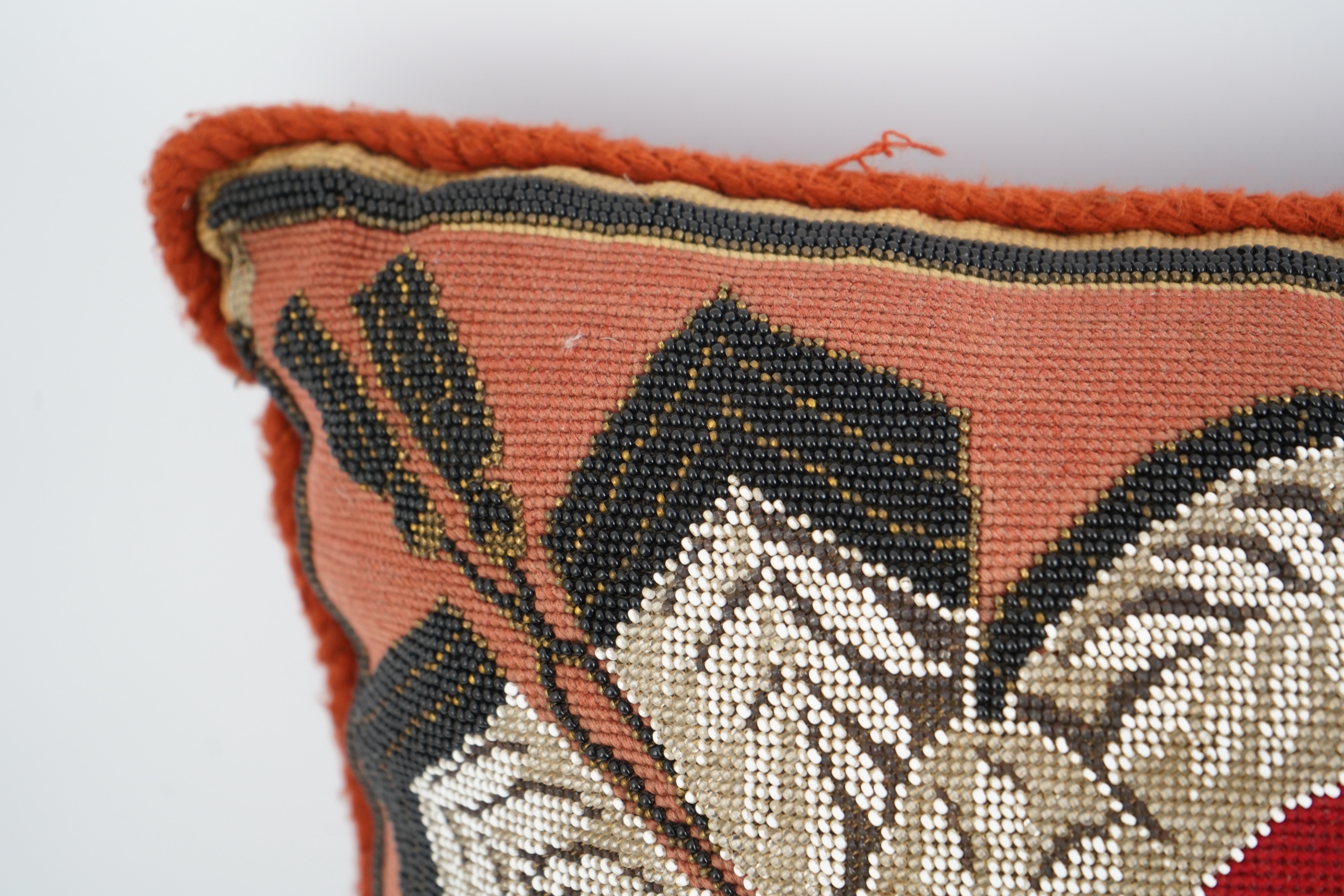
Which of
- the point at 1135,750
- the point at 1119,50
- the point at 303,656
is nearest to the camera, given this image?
the point at 1135,750

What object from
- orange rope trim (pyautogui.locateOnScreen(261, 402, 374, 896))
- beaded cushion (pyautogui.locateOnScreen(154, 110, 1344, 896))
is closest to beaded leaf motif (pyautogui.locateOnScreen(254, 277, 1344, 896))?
beaded cushion (pyautogui.locateOnScreen(154, 110, 1344, 896))

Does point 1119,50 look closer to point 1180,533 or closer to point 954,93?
point 954,93

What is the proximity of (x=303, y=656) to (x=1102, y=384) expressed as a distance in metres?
0.59

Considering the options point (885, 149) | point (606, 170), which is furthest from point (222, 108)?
point (885, 149)

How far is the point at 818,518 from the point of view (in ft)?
1.18

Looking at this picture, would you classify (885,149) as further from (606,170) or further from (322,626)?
(322,626)

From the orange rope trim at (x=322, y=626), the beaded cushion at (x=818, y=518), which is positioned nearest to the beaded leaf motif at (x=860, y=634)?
the beaded cushion at (x=818, y=518)

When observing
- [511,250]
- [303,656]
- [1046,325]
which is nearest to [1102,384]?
[1046,325]

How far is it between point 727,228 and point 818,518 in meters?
0.13

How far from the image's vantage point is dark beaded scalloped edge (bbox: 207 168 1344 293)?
378 millimetres

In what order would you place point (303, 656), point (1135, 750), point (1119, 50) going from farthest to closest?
point (303, 656) → point (1119, 50) → point (1135, 750)

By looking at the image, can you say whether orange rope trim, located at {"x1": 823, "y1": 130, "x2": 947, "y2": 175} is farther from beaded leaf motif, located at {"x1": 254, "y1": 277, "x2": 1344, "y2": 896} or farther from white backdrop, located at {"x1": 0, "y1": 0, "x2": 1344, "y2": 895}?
beaded leaf motif, located at {"x1": 254, "y1": 277, "x2": 1344, "y2": 896}

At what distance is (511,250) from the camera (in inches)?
15.6

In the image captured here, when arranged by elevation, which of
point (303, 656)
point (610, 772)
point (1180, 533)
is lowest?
point (303, 656)
